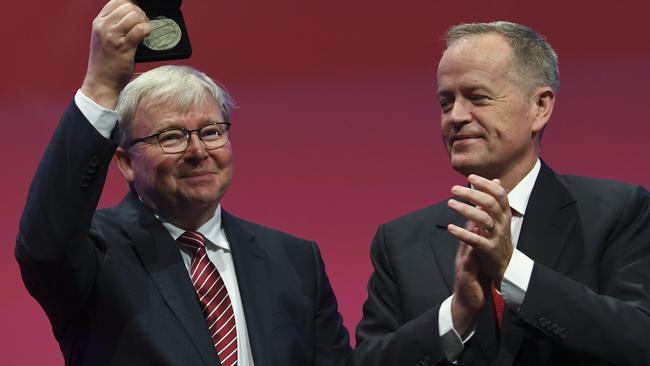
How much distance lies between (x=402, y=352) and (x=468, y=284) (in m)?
0.26

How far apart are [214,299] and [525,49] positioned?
3.25 ft

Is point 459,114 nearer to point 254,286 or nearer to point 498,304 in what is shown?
point 498,304

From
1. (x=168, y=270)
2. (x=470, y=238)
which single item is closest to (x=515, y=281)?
(x=470, y=238)

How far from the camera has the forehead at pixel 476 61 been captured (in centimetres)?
273

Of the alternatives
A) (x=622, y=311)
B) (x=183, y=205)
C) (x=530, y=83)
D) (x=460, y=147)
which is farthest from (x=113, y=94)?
(x=622, y=311)

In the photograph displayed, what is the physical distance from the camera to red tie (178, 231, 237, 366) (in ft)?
9.16

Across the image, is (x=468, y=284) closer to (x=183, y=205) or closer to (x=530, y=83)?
(x=530, y=83)

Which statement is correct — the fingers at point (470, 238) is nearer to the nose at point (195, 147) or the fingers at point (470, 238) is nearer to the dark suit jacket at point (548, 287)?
the dark suit jacket at point (548, 287)

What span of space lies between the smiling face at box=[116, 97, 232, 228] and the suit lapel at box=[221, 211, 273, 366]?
0.12 m

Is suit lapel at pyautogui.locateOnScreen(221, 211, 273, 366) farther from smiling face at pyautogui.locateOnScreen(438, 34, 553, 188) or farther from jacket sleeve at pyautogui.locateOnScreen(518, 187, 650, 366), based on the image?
jacket sleeve at pyautogui.locateOnScreen(518, 187, 650, 366)

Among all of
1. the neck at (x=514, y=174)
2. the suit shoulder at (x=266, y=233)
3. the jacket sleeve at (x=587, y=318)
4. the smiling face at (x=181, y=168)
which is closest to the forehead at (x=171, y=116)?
the smiling face at (x=181, y=168)

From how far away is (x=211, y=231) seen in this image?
2.98 m

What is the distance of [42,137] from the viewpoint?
3.79 metres

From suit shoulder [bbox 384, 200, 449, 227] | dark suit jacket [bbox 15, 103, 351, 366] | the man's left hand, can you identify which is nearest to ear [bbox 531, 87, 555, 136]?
suit shoulder [bbox 384, 200, 449, 227]
